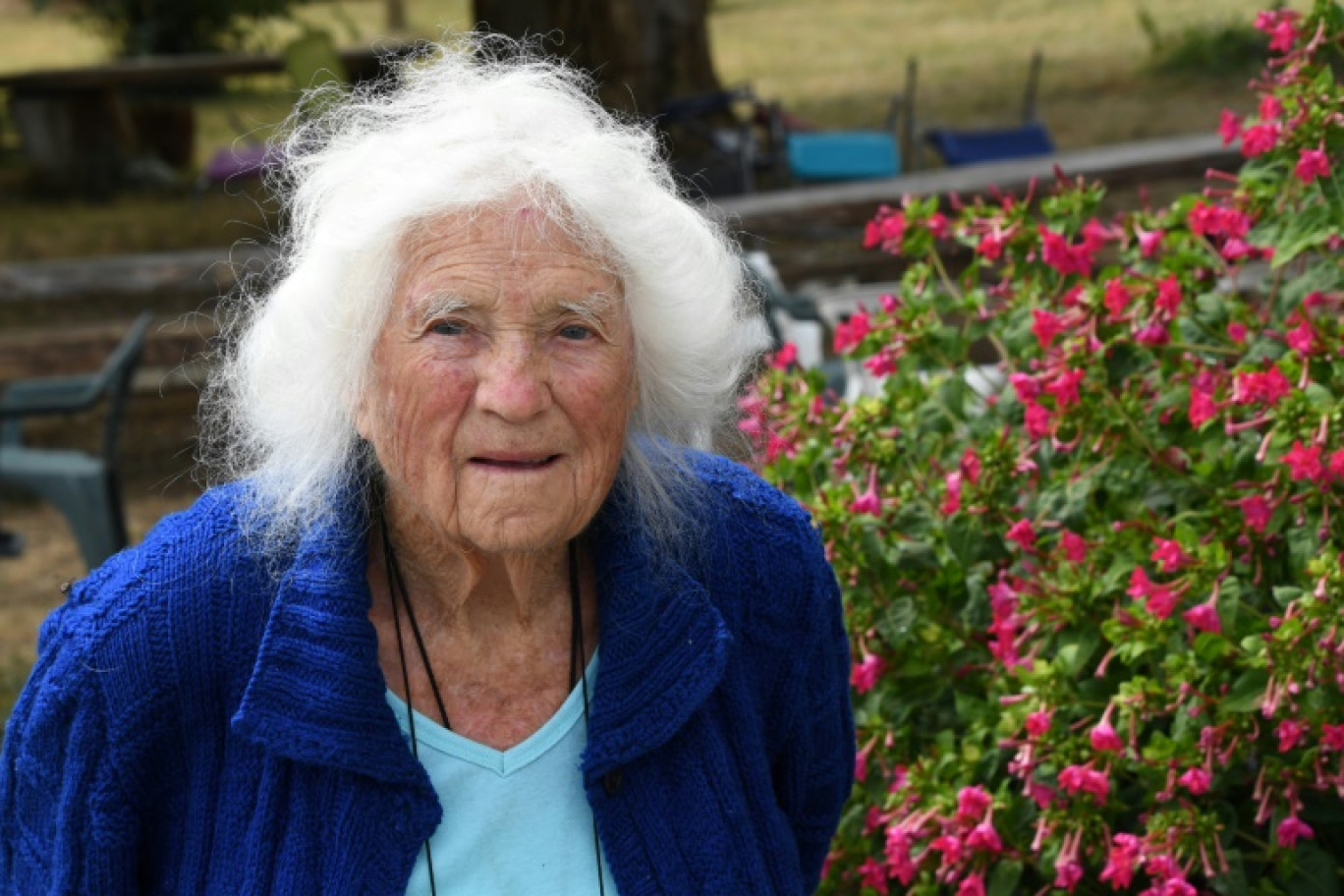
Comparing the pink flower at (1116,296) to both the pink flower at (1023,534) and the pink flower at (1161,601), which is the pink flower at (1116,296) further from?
the pink flower at (1161,601)

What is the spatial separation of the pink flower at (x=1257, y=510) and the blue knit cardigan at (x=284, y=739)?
710 mm

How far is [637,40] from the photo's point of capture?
38.7ft

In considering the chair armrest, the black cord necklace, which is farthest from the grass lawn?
the black cord necklace

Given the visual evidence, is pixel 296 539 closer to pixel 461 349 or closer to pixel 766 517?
pixel 461 349

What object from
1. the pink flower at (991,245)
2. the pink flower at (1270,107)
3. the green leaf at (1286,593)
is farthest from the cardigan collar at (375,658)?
the pink flower at (1270,107)

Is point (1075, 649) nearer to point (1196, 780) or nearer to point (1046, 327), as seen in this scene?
point (1196, 780)

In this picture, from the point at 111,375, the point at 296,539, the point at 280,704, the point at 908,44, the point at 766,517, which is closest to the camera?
the point at 280,704

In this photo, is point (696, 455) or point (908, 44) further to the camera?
point (908, 44)

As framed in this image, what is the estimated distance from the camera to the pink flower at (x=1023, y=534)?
7.75 ft

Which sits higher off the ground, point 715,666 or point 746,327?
point 746,327

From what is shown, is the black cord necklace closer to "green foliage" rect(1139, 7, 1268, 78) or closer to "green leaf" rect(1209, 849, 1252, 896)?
"green leaf" rect(1209, 849, 1252, 896)

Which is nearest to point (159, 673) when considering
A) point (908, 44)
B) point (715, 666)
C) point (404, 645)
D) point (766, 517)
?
point (404, 645)

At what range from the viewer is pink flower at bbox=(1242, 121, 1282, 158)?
246 centimetres

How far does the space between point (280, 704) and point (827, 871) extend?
1045mm
